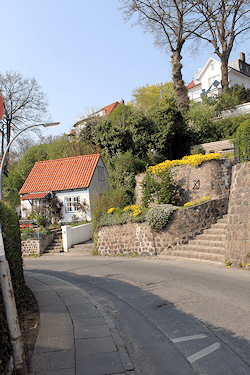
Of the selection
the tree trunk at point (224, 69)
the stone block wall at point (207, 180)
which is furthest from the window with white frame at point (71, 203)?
the tree trunk at point (224, 69)

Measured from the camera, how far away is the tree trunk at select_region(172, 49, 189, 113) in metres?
25.4

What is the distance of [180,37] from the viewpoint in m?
25.8

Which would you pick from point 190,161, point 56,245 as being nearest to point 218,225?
point 190,161

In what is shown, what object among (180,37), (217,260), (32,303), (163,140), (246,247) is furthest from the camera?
(180,37)

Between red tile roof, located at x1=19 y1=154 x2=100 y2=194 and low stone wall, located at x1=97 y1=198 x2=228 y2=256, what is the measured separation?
9.79 m

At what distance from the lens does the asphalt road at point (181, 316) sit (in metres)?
A: 4.08

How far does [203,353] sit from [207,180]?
43.0 feet

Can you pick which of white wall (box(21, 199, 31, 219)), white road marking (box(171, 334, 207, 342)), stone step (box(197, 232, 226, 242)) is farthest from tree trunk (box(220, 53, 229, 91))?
white road marking (box(171, 334, 207, 342))

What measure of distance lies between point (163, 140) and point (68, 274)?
14.1 m

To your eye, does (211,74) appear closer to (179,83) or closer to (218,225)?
(179,83)

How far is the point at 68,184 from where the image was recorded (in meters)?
25.5

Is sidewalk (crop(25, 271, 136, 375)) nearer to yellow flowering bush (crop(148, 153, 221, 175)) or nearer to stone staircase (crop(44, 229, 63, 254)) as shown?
yellow flowering bush (crop(148, 153, 221, 175))

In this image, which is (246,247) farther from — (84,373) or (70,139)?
(70,139)

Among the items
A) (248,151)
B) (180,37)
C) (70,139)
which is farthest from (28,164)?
(248,151)
